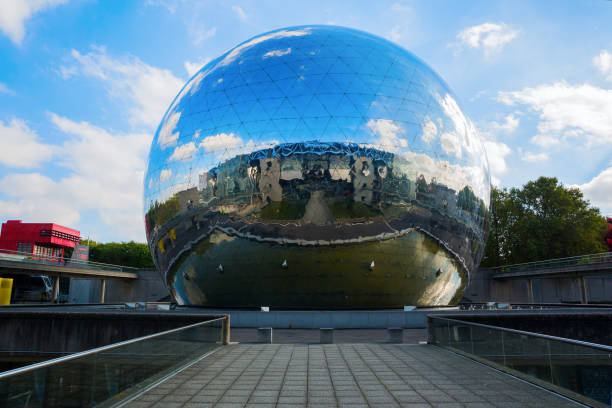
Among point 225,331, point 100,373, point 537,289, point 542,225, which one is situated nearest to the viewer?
point 100,373

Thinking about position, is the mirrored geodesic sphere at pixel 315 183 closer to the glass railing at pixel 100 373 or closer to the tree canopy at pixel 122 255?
the glass railing at pixel 100 373

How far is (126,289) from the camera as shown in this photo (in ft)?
123

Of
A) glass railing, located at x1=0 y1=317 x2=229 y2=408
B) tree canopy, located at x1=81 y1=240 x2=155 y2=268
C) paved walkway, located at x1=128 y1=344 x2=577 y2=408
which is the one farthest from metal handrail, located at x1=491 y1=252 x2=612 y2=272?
tree canopy, located at x1=81 y1=240 x2=155 y2=268

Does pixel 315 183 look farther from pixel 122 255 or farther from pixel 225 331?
pixel 122 255

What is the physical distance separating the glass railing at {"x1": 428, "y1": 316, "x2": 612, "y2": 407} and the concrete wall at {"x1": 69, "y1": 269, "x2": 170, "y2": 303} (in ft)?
102

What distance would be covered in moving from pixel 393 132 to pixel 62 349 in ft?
36.5

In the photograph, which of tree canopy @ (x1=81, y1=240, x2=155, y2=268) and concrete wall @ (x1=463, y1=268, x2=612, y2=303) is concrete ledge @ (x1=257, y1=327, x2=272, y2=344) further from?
tree canopy @ (x1=81, y1=240, x2=155, y2=268)

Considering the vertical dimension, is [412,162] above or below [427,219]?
above

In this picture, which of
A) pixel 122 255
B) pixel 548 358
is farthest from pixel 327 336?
pixel 122 255

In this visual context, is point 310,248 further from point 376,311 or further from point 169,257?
point 169,257

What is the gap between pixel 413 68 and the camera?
1658 centimetres

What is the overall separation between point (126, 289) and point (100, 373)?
118 feet

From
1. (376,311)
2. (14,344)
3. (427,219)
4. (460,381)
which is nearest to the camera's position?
(460,381)

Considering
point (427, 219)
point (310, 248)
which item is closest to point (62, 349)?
point (310, 248)
